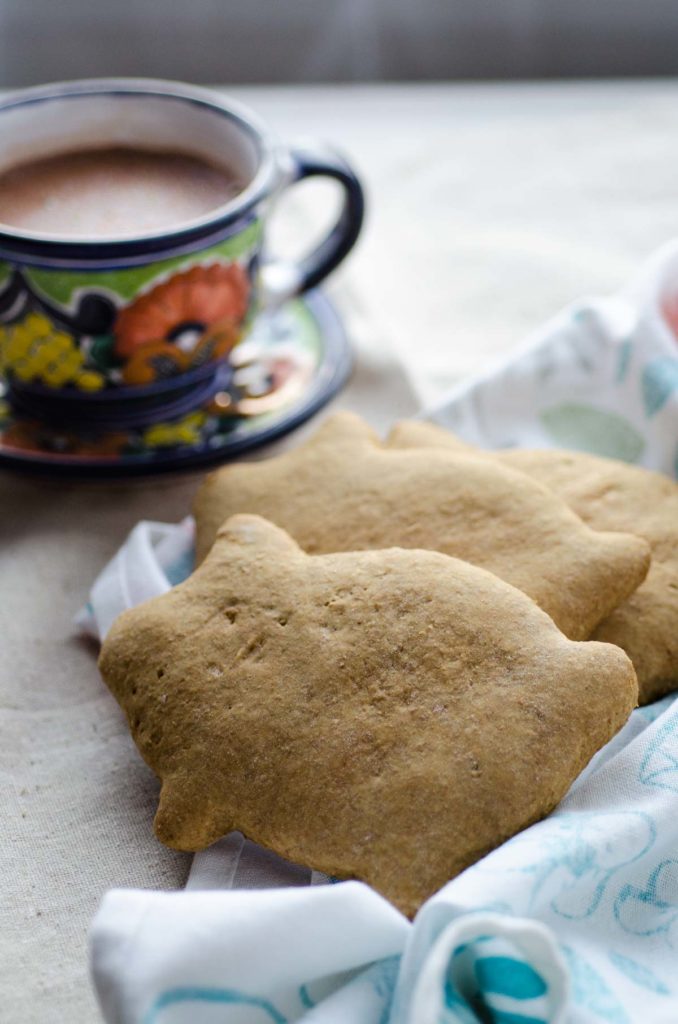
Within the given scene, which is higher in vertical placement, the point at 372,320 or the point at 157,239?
the point at 157,239

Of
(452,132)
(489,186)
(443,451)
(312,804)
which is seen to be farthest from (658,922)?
(452,132)

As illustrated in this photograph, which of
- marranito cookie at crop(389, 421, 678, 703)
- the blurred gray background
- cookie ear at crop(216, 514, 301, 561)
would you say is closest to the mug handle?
marranito cookie at crop(389, 421, 678, 703)

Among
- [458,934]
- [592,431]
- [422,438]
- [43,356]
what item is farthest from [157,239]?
[458,934]

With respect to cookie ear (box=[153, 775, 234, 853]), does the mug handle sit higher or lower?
higher

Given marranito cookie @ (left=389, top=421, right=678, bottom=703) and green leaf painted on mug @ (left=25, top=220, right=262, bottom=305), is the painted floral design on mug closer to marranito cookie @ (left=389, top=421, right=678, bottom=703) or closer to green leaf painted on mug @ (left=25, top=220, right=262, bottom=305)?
green leaf painted on mug @ (left=25, top=220, right=262, bottom=305)

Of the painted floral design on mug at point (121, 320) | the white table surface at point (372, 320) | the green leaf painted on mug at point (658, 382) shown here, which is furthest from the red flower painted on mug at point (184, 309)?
the green leaf painted on mug at point (658, 382)

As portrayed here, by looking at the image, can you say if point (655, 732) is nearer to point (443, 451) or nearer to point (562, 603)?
point (562, 603)

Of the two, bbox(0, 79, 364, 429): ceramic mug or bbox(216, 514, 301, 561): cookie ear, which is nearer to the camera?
bbox(216, 514, 301, 561): cookie ear

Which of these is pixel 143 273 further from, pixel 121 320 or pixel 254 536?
pixel 254 536
